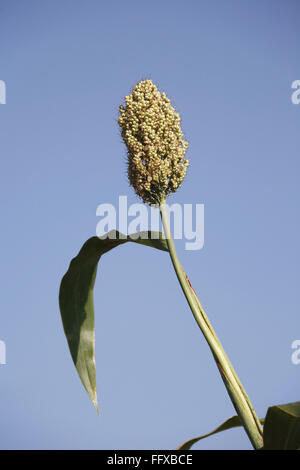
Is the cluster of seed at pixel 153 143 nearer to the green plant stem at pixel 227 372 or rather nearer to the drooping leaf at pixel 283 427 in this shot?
the green plant stem at pixel 227 372

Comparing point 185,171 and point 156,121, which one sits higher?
point 156,121

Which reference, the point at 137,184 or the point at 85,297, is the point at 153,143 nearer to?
the point at 137,184

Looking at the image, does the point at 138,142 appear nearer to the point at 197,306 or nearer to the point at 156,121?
the point at 156,121

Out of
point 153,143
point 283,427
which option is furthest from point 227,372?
point 153,143

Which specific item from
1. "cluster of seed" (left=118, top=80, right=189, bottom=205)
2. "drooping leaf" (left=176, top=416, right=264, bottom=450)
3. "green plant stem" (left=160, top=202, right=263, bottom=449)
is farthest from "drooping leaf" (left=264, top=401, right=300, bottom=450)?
"cluster of seed" (left=118, top=80, right=189, bottom=205)
